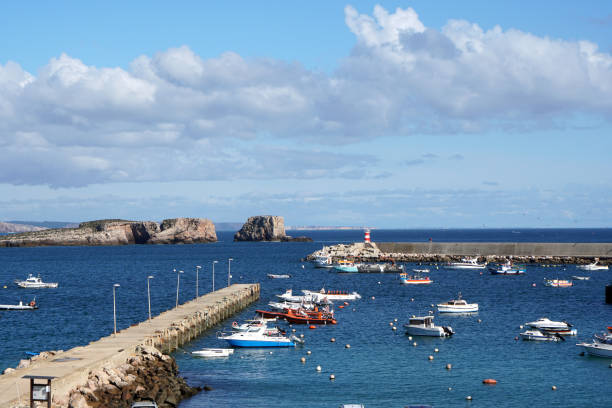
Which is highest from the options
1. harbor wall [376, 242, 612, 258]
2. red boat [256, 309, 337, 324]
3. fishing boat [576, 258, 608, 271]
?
harbor wall [376, 242, 612, 258]

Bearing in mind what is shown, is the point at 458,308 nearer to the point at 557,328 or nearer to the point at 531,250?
the point at 557,328

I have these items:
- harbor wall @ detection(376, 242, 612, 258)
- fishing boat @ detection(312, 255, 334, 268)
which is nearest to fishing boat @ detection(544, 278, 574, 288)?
fishing boat @ detection(312, 255, 334, 268)

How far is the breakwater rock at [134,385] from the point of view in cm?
4119

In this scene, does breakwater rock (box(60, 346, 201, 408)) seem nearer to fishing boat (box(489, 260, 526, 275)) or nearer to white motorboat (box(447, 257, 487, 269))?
fishing boat (box(489, 260, 526, 275))

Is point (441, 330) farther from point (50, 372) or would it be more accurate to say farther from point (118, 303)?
point (118, 303)

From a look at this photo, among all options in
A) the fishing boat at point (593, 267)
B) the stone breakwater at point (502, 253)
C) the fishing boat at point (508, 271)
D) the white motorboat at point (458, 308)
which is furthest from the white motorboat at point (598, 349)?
the stone breakwater at point (502, 253)

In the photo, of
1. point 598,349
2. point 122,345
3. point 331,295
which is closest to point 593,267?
point 331,295

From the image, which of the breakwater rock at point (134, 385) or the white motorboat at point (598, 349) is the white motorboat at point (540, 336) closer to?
the white motorboat at point (598, 349)

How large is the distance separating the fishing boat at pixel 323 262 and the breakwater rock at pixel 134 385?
120430mm

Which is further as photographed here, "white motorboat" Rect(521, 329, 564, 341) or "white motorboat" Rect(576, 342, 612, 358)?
"white motorboat" Rect(521, 329, 564, 341)

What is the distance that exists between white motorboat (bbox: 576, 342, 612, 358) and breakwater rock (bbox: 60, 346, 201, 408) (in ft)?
107

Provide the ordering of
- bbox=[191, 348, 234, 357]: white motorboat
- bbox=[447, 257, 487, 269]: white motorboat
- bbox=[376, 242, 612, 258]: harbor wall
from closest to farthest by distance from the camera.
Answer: bbox=[191, 348, 234, 357]: white motorboat < bbox=[447, 257, 487, 269]: white motorboat < bbox=[376, 242, 612, 258]: harbor wall

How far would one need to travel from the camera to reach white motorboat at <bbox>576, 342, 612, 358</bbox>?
59344 mm

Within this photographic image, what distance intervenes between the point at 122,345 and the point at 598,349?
3755cm
